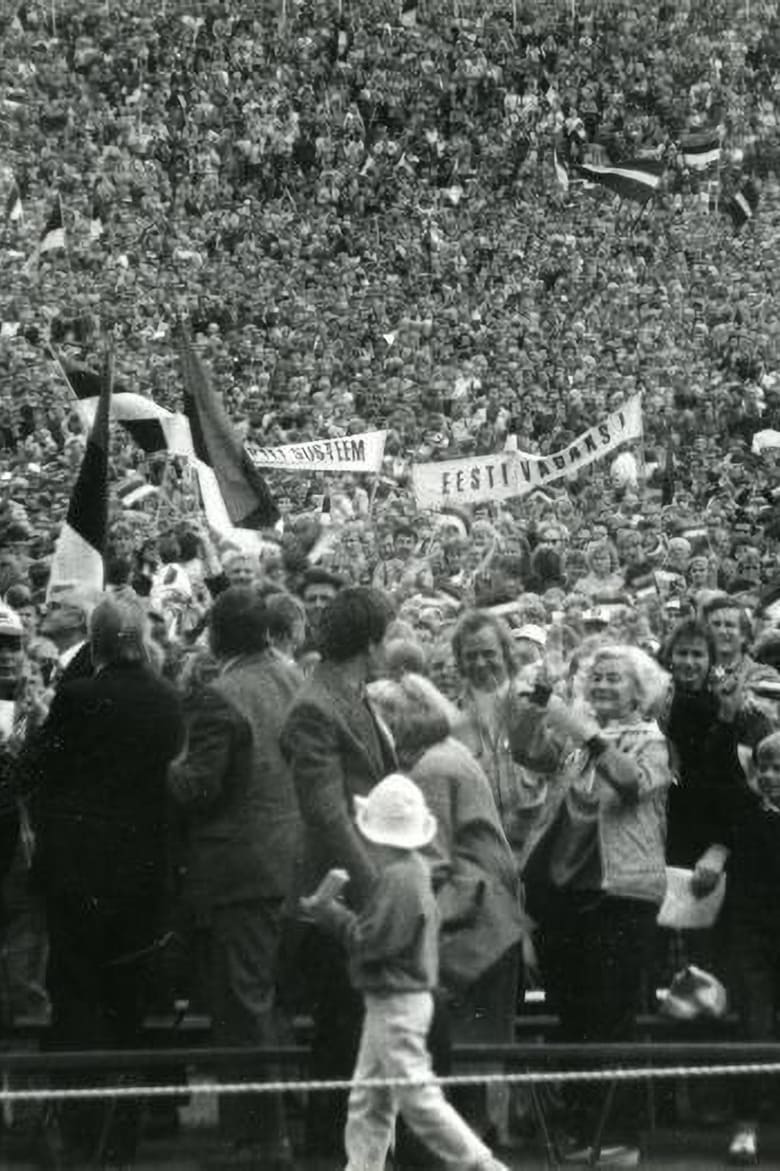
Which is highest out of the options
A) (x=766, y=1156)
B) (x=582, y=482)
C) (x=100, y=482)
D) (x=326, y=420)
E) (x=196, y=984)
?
(x=326, y=420)

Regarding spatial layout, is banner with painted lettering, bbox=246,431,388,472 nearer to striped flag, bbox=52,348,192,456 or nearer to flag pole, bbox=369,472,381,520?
flag pole, bbox=369,472,381,520

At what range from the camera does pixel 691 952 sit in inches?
354

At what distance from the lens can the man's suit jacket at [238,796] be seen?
7996 millimetres

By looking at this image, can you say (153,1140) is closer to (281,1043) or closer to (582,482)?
(281,1043)

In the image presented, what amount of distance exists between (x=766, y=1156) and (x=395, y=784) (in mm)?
1766

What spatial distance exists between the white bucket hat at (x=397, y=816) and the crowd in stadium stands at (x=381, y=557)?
290 millimetres

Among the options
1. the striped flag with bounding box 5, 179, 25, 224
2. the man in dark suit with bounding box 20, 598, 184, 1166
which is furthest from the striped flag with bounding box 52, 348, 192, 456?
the striped flag with bounding box 5, 179, 25, 224

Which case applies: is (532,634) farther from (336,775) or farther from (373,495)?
(373,495)

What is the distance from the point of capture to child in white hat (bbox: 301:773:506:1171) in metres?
7.18

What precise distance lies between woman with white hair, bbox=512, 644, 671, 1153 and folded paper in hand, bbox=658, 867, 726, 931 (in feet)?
0.44

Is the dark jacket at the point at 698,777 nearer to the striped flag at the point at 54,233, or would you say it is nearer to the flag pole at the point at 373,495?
the flag pole at the point at 373,495

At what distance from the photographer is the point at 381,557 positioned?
1591 centimetres

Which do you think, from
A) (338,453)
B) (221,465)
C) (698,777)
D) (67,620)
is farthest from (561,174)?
(698,777)

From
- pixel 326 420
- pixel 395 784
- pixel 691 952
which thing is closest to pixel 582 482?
pixel 326 420
